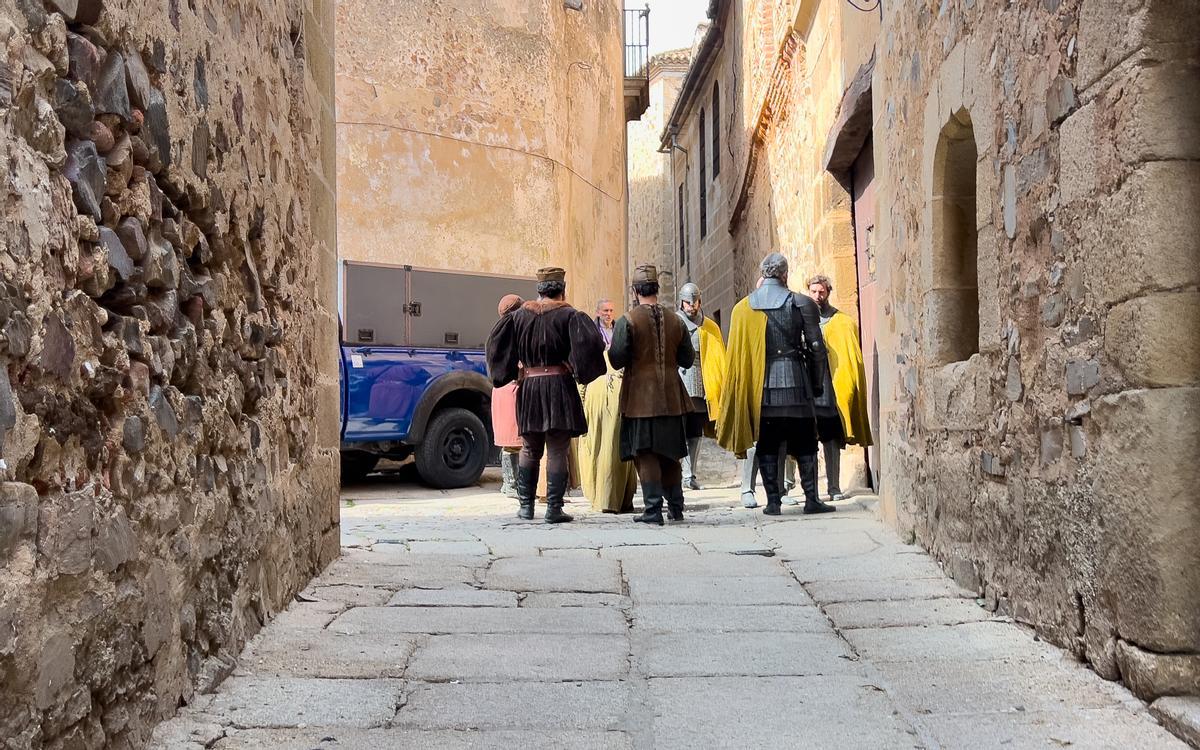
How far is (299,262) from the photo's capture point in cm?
403

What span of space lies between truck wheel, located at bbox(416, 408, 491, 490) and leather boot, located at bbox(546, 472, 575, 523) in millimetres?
2773

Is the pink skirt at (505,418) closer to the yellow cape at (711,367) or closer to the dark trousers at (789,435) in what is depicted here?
the yellow cape at (711,367)

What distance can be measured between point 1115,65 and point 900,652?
1593 mm

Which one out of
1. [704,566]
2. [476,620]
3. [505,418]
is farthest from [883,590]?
[505,418]

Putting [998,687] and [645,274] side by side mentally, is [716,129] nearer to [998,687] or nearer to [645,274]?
[645,274]

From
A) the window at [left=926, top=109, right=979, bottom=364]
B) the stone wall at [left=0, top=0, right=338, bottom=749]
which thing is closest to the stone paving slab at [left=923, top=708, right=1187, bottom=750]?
the stone wall at [left=0, top=0, right=338, bottom=749]

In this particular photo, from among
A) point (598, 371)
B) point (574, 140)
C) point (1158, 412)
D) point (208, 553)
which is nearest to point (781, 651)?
point (1158, 412)

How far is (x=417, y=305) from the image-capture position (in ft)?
31.3

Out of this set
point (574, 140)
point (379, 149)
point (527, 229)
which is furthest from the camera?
point (574, 140)

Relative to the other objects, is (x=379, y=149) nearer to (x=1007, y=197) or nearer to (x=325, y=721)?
(x=1007, y=197)

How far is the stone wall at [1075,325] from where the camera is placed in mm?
2484

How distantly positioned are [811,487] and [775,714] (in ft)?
Answer: 14.0

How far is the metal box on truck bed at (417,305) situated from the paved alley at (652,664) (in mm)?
4584

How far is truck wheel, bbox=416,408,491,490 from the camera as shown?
30.4ft
